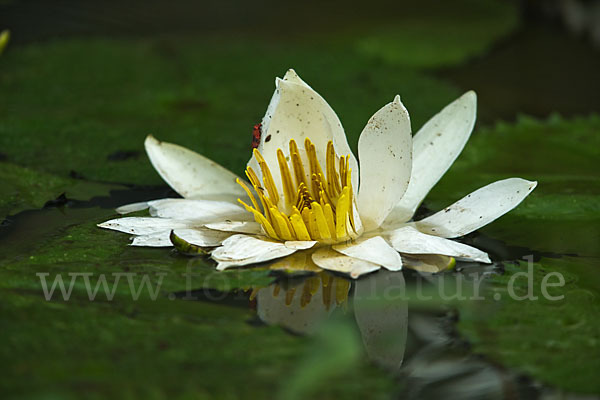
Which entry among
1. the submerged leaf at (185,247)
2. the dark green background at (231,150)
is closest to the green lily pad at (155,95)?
the dark green background at (231,150)

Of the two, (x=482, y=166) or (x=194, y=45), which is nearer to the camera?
(x=482, y=166)

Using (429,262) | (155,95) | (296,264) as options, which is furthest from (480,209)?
(155,95)

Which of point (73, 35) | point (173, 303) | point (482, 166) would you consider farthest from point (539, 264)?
point (73, 35)

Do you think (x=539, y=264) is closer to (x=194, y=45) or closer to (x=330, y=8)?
(x=194, y=45)

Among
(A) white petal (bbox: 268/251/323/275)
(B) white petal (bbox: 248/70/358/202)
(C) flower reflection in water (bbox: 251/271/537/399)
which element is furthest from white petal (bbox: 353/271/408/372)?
(B) white petal (bbox: 248/70/358/202)

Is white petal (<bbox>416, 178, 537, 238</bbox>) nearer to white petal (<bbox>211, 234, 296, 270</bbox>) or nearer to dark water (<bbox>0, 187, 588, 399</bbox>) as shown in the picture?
dark water (<bbox>0, 187, 588, 399</bbox>)

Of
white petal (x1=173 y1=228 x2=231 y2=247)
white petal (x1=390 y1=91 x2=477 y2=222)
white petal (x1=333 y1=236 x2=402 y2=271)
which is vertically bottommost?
white petal (x1=333 y1=236 x2=402 y2=271)
